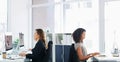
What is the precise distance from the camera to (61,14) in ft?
13.1

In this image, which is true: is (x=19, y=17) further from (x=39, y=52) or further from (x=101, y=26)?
(x=101, y=26)

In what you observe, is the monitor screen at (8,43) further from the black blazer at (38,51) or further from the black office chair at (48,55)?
the black office chair at (48,55)

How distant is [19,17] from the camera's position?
462cm

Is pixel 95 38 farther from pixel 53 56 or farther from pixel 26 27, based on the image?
pixel 26 27

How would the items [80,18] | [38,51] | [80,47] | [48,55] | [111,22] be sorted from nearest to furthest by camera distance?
[80,47]
[38,51]
[48,55]
[111,22]
[80,18]

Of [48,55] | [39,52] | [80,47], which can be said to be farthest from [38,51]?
[80,47]

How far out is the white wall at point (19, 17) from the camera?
4.60 meters

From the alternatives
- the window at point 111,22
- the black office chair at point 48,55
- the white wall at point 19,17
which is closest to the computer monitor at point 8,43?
the black office chair at point 48,55

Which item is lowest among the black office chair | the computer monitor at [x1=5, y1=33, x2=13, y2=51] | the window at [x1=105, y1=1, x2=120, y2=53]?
the black office chair

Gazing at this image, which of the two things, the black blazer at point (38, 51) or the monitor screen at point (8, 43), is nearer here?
the black blazer at point (38, 51)

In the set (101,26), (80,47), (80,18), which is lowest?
(80,47)

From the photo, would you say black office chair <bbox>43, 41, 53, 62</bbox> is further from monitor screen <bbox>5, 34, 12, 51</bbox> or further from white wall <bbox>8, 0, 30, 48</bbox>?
white wall <bbox>8, 0, 30, 48</bbox>

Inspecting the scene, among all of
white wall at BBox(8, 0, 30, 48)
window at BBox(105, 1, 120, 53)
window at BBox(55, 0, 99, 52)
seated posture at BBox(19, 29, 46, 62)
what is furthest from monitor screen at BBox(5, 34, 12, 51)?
window at BBox(105, 1, 120, 53)

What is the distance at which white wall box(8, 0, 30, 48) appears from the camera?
460 centimetres
